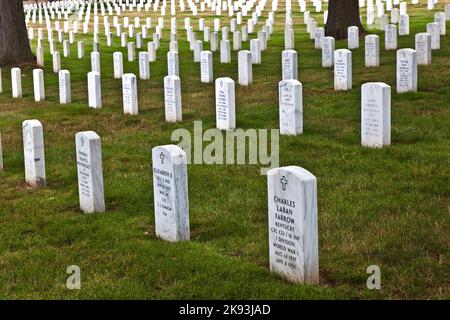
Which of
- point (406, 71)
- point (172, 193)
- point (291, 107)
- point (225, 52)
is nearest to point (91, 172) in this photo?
point (172, 193)

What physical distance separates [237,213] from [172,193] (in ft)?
3.34

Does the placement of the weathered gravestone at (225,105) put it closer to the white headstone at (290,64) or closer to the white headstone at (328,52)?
the white headstone at (290,64)

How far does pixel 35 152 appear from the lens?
9180 mm

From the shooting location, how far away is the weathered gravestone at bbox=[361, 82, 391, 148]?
32.3ft

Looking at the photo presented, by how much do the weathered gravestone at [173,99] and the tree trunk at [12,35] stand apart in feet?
38.8

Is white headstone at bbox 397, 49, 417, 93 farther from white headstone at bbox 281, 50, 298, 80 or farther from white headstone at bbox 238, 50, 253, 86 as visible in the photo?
white headstone at bbox 238, 50, 253, 86

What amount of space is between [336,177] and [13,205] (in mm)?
3776

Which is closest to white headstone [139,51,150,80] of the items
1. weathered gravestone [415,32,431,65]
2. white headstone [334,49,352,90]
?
white headstone [334,49,352,90]

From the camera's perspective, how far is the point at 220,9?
42.0 m

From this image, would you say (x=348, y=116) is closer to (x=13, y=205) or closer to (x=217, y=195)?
(x=217, y=195)

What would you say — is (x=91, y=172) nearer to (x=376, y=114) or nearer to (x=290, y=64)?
(x=376, y=114)

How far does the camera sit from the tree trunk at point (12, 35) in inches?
923

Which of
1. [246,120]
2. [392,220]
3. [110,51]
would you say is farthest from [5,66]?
[392,220]
